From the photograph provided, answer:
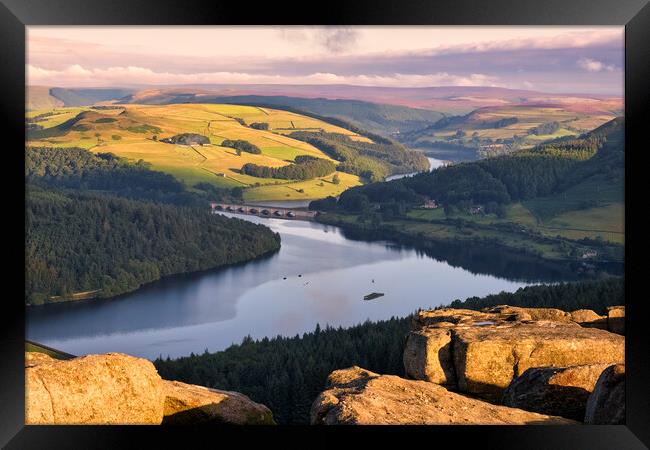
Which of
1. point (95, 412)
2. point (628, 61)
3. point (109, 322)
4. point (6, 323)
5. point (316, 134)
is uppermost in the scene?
point (316, 134)

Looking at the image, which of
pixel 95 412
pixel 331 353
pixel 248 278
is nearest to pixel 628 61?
pixel 95 412

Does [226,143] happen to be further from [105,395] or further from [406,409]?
[406,409]

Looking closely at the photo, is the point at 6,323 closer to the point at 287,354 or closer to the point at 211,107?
the point at 287,354

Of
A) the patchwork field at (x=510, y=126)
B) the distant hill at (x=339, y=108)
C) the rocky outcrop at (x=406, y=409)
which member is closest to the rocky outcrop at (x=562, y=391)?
the rocky outcrop at (x=406, y=409)

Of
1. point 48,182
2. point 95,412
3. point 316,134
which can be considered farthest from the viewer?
point 316,134

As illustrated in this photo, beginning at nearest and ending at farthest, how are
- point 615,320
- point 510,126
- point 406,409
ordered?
point 406,409 < point 615,320 < point 510,126

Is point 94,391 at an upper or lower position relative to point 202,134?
lower

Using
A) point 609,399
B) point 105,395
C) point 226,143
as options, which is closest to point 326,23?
point 105,395
